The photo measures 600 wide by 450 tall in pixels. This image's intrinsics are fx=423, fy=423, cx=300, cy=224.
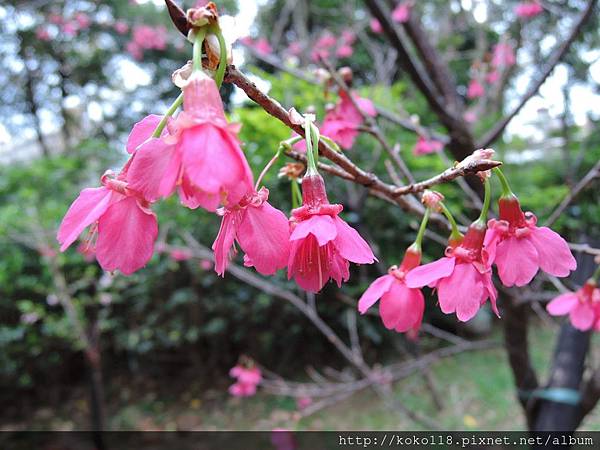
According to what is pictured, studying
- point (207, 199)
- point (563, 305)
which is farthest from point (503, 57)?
point (207, 199)

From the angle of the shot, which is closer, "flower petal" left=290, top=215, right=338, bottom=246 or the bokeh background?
"flower petal" left=290, top=215, right=338, bottom=246

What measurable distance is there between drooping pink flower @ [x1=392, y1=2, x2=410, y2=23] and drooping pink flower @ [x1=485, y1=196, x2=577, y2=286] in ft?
3.82

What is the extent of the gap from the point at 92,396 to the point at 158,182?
271cm

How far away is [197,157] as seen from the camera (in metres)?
0.30

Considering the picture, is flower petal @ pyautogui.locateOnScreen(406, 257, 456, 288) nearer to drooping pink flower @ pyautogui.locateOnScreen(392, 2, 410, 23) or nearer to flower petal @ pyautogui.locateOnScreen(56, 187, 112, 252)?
flower petal @ pyautogui.locateOnScreen(56, 187, 112, 252)

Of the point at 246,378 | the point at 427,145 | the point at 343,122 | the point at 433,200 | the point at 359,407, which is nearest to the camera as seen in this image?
the point at 433,200

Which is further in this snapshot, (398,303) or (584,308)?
(584,308)

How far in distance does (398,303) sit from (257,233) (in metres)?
0.23

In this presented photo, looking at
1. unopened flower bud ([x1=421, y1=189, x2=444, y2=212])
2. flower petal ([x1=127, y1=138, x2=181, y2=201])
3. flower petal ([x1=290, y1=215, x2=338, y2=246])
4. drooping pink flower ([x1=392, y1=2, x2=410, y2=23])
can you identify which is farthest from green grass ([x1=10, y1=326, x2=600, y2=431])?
flower petal ([x1=127, y1=138, x2=181, y2=201])

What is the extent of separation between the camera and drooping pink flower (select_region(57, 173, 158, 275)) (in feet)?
1.27

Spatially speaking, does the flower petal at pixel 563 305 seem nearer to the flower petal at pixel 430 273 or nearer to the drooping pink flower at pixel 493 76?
the flower petal at pixel 430 273

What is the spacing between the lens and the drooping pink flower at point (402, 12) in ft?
4.67

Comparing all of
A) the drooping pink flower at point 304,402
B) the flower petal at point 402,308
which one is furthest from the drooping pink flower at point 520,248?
the drooping pink flower at point 304,402

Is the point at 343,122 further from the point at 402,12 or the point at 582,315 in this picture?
the point at 402,12
